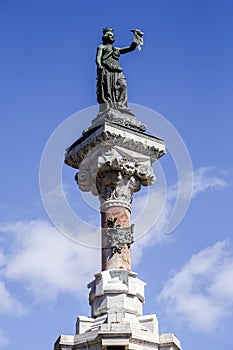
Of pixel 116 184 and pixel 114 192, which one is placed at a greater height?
pixel 116 184

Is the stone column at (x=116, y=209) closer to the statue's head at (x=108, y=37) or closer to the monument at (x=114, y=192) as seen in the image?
the monument at (x=114, y=192)

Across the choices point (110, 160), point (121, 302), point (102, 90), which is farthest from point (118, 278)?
point (102, 90)

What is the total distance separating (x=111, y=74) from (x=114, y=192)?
12.8 ft

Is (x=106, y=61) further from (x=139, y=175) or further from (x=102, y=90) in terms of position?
(x=139, y=175)

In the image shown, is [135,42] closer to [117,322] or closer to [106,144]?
[106,144]

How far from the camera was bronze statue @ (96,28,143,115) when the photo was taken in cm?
2144

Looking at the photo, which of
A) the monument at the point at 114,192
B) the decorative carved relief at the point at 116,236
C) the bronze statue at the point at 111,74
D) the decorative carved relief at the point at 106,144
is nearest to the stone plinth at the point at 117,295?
the monument at the point at 114,192

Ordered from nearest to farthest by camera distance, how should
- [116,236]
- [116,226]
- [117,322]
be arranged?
1. [117,322]
2. [116,236]
3. [116,226]

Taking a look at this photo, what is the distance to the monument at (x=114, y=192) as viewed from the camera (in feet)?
57.1

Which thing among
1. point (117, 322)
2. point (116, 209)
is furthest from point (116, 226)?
point (117, 322)

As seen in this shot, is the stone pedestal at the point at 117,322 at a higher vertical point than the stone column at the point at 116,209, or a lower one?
lower

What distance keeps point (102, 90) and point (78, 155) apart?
215 centimetres

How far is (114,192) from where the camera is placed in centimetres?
1983

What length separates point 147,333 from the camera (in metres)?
17.4
